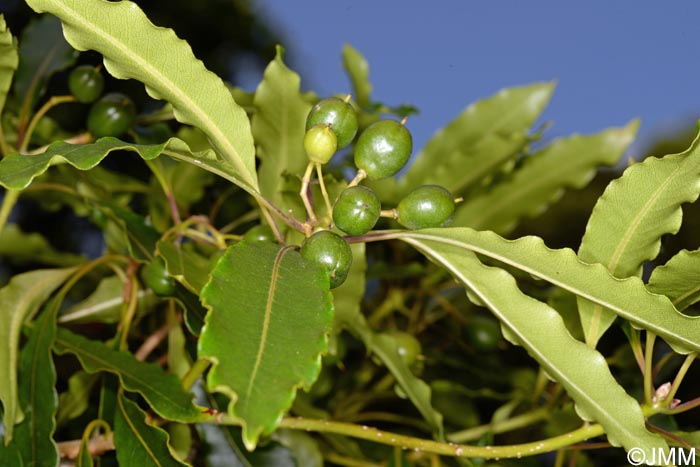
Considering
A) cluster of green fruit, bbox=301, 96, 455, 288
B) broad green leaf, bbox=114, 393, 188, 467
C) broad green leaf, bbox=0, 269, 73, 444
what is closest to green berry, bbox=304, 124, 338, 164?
cluster of green fruit, bbox=301, 96, 455, 288

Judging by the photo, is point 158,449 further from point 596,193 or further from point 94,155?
point 596,193

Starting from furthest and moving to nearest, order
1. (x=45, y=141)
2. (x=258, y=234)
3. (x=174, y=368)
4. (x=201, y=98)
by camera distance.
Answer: (x=45, y=141) → (x=174, y=368) → (x=258, y=234) → (x=201, y=98)

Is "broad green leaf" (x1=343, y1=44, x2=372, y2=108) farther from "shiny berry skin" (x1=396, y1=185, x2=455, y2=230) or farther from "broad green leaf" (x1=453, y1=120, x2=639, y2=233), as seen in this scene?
"shiny berry skin" (x1=396, y1=185, x2=455, y2=230)

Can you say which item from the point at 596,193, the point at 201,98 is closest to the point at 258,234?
the point at 201,98

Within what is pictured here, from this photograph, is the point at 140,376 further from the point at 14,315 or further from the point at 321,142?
the point at 321,142

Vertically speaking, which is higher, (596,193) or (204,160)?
(596,193)

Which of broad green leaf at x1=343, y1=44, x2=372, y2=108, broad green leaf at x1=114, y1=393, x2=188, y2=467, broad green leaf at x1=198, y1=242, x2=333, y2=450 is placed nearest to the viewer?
broad green leaf at x1=198, y1=242, x2=333, y2=450

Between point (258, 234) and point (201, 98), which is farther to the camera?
point (258, 234)

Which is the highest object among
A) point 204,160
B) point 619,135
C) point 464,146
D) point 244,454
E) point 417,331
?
point 619,135

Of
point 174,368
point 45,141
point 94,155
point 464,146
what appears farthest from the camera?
point 464,146
